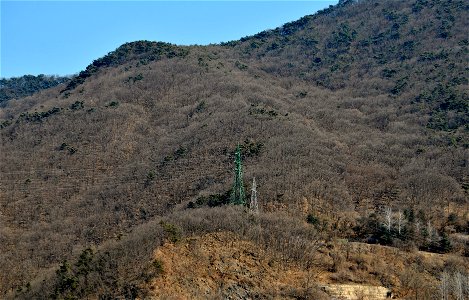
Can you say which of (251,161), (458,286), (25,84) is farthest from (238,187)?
(25,84)

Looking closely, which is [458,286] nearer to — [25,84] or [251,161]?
[251,161]

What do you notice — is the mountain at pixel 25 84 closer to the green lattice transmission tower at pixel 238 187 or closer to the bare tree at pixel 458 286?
the green lattice transmission tower at pixel 238 187

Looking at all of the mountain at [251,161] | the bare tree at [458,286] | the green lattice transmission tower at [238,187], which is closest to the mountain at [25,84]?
the mountain at [251,161]

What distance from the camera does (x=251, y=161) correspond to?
223ft

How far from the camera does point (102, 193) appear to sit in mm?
71000

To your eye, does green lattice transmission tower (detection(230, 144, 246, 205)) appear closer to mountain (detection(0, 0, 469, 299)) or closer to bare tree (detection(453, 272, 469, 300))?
mountain (detection(0, 0, 469, 299))

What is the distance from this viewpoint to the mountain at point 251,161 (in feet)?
139

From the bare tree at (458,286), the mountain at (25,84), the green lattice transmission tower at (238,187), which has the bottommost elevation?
the bare tree at (458,286)

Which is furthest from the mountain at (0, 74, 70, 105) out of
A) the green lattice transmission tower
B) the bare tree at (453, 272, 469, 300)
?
the bare tree at (453, 272, 469, 300)

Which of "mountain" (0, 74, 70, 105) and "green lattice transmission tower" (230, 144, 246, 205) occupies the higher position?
"mountain" (0, 74, 70, 105)

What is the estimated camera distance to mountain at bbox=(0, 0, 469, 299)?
1666 inches

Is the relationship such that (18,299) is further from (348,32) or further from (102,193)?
(348,32)

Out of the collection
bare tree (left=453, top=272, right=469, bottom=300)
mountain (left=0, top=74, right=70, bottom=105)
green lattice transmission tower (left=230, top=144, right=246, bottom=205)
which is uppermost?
mountain (left=0, top=74, right=70, bottom=105)

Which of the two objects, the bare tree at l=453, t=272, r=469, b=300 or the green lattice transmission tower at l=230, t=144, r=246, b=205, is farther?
the green lattice transmission tower at l=230, t=144, r=246, b=205
